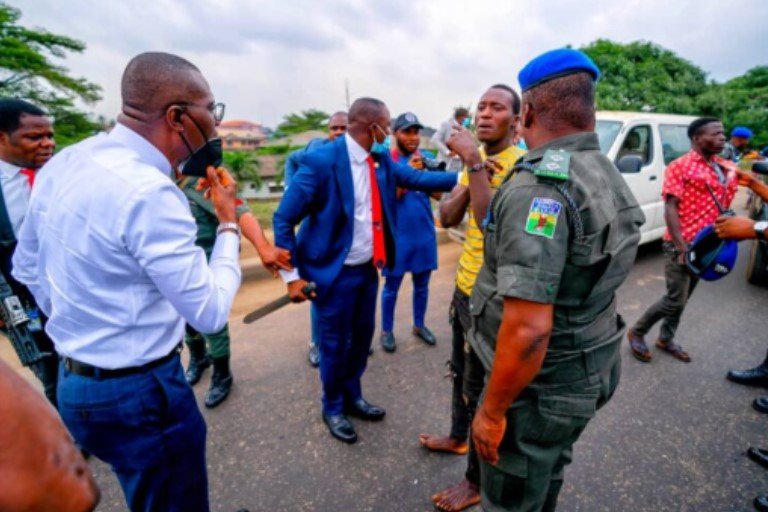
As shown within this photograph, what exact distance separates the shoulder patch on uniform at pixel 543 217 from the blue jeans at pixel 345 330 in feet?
4.68

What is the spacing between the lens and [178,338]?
1427mm

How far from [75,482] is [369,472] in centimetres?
190

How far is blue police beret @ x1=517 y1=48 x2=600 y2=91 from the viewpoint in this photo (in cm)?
124

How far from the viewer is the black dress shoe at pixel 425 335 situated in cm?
365

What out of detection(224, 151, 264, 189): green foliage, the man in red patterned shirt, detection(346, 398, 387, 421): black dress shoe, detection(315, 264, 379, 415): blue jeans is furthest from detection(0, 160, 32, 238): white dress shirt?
detection(224, 151, 264, 189): green foliage

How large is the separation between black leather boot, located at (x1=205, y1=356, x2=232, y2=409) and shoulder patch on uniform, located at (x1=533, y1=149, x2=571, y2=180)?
2599 mm

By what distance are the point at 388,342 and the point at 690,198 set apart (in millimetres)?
2770

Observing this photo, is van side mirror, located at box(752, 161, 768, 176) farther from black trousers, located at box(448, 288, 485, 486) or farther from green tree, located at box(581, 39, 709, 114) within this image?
green tree, located at box(581, 39, 709, 114)

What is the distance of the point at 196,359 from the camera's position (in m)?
3.18

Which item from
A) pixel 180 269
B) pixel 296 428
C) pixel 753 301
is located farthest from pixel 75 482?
pixel 753 301

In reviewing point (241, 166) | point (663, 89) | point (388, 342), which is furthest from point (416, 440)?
point (663, 89)

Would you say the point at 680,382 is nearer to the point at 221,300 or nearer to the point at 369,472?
the point at 369,472

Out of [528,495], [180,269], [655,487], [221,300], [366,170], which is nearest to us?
[180,269]

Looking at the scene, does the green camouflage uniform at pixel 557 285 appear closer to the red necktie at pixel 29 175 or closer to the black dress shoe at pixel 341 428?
the black dress shoe at pixel 341 428
